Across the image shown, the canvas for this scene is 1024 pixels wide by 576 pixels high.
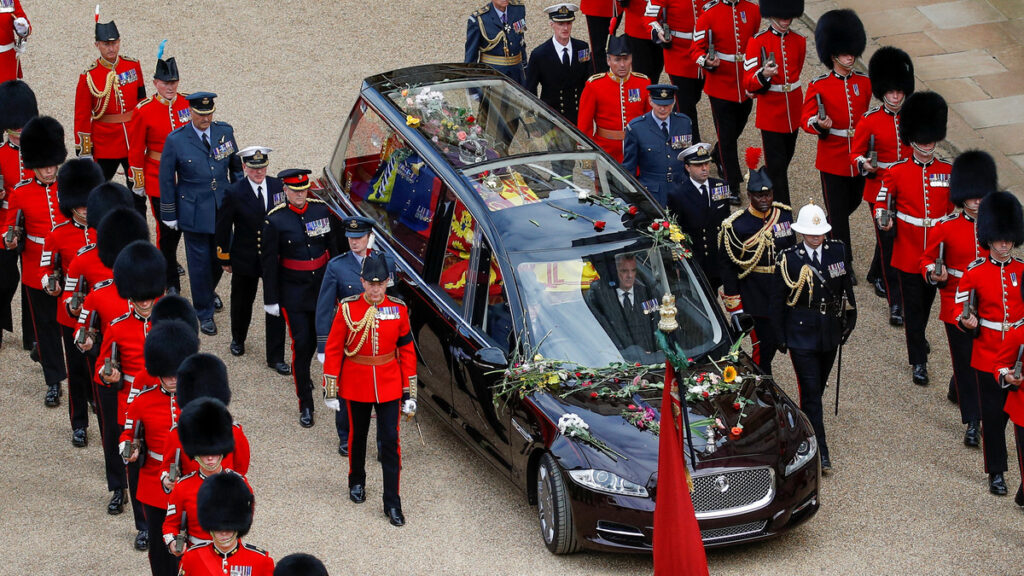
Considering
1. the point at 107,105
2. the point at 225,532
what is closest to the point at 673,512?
the point at 225,532

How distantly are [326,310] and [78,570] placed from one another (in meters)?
2.11

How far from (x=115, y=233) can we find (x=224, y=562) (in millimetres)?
3016

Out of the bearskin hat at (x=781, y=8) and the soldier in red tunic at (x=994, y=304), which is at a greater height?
the bearskin hat at (x=781, y=8)

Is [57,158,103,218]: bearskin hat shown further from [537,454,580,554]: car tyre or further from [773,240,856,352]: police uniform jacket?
[773,240,856,352]: police uniform jacket

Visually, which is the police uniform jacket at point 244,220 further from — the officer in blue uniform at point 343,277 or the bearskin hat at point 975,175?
the bearskin hat at point 975,175

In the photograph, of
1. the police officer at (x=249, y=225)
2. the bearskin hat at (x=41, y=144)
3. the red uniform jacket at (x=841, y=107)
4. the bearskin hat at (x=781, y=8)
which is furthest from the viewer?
the bearskin hat at (x=781, y=8)

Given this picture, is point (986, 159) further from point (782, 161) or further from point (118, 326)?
point (118, 326)

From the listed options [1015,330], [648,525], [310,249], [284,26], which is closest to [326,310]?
[310,249]

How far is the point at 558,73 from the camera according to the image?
546 inches

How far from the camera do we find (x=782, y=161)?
13578mm

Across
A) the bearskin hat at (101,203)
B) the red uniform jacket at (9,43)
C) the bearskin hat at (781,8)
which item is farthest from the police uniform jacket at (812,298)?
the red uniform jacket at (9,43)

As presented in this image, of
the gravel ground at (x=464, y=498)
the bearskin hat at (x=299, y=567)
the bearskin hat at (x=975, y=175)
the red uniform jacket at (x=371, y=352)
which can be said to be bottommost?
the gravel ground at (x=464, y=498)

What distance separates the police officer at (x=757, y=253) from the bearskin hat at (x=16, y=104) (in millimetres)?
5096

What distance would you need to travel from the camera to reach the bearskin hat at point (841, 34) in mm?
12758
